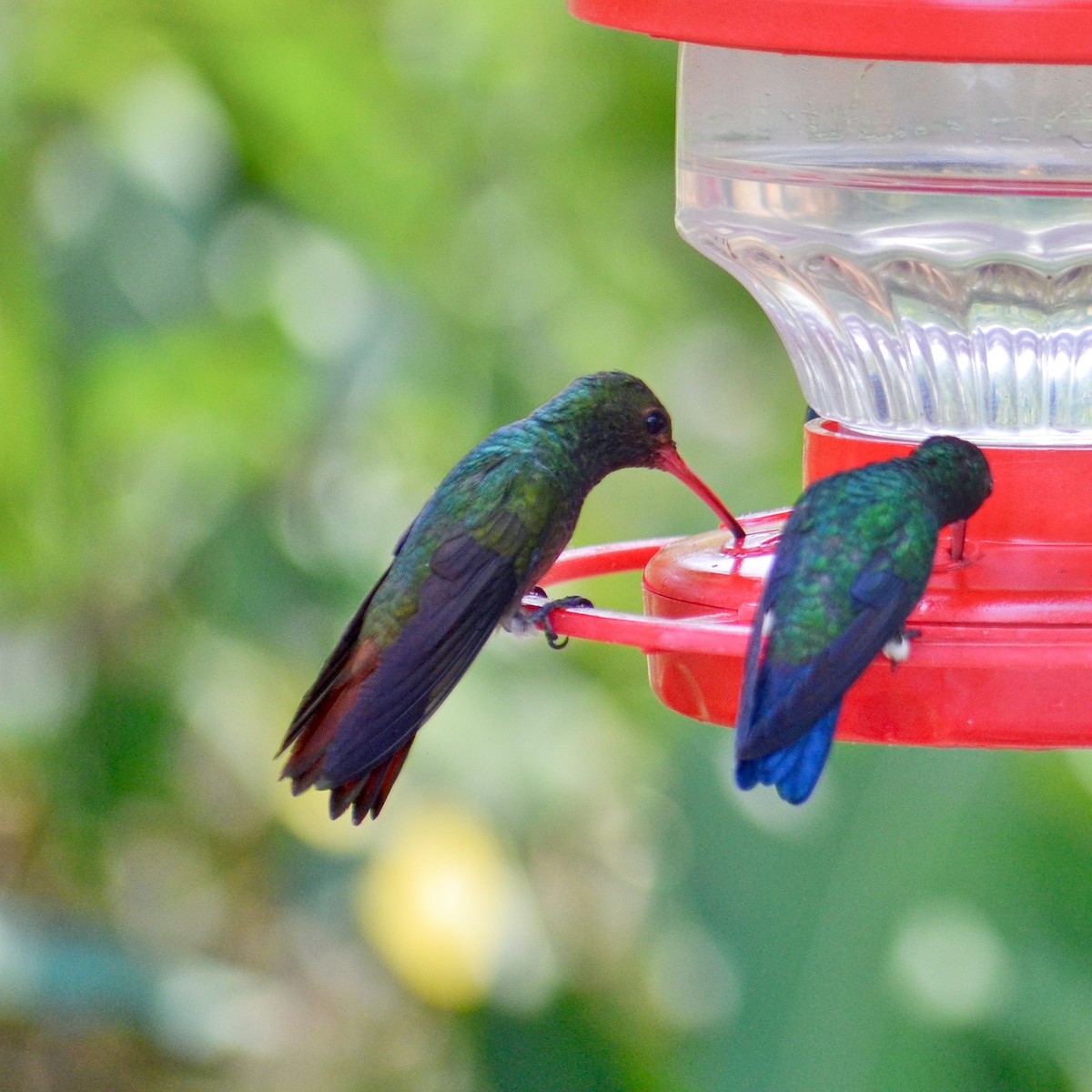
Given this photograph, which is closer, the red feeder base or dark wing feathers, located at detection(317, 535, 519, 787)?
the red feeder base

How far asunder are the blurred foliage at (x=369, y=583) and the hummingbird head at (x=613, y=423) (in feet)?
3.30

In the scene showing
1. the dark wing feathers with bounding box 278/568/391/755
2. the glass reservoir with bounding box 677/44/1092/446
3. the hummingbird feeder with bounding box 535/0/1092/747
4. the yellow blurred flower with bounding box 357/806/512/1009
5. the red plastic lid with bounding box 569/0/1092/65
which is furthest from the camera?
the yellow blurred flower with bounding box 357/806/512/1009

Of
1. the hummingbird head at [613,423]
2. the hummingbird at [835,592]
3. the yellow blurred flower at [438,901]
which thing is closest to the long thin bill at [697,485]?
the hummingbird head at [613,423]

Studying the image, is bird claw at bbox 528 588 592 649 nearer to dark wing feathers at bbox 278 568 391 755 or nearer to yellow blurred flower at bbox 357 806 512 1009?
dark wing feathers at bbox 278 568 391 755

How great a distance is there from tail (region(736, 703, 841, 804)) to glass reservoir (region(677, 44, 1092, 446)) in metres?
0.63

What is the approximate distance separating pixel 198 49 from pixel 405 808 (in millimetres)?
1945

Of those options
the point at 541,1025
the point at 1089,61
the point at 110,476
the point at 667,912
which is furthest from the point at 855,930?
the point at 1089,61

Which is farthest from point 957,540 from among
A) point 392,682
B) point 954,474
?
point 392,682

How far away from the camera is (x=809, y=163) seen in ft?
8.19

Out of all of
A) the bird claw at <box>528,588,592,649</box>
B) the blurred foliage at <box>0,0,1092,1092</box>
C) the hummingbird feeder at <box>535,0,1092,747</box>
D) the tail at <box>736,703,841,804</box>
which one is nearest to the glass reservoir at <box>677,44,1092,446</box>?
the hummingbird feeder at <box>535,0,1092,747</box>

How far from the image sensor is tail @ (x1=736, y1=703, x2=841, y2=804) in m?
1.89

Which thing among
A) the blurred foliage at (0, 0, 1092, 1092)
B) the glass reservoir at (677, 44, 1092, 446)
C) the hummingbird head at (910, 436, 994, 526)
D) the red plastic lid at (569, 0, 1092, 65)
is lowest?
the blurred foliage at (0, 0, 1092, 1092)

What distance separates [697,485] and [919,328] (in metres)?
0.38

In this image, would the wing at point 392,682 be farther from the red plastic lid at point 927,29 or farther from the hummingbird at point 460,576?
the red plastic lid at point 927,29
